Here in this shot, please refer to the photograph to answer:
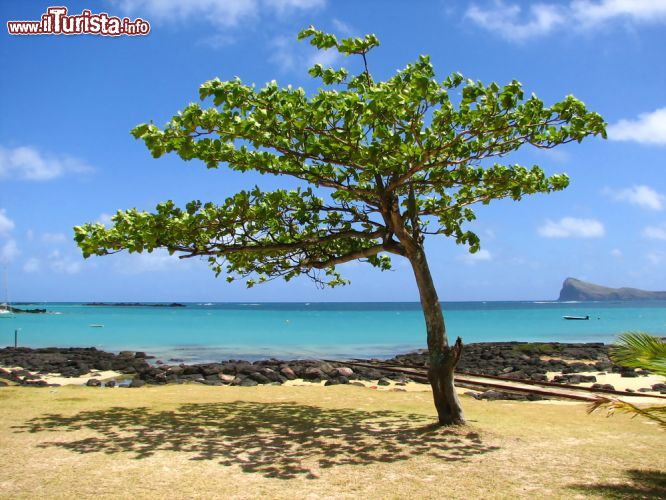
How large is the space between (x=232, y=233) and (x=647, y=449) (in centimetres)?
745

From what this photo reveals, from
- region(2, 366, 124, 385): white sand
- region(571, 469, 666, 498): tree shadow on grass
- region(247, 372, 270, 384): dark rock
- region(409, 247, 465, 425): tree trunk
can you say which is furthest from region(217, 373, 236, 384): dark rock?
region(571, 469, 666, 498): tree shadow on grass

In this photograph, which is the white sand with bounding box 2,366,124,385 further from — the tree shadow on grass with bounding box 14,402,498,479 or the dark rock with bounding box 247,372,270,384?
the tree shadow on grass with bounding box 14,402,498,479

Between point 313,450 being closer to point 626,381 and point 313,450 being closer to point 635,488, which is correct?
point 635,488

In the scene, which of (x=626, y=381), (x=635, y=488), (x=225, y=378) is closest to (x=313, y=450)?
(x=635, y=488)

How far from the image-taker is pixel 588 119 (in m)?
9.05

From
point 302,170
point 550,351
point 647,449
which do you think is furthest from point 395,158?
point 550,351

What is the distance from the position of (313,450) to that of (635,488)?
13.8 feet

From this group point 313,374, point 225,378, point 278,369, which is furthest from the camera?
point 278,369

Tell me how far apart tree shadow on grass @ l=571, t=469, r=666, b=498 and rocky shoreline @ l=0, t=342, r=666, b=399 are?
7726mm

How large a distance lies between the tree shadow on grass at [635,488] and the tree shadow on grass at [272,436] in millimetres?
1851

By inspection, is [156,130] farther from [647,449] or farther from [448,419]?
[647,449]

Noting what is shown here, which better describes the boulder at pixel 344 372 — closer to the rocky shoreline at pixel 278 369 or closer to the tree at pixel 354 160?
the rocky shoreline at pixel 278 369

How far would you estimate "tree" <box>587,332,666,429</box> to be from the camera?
6.65 meters

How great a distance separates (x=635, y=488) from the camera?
6891 mm
